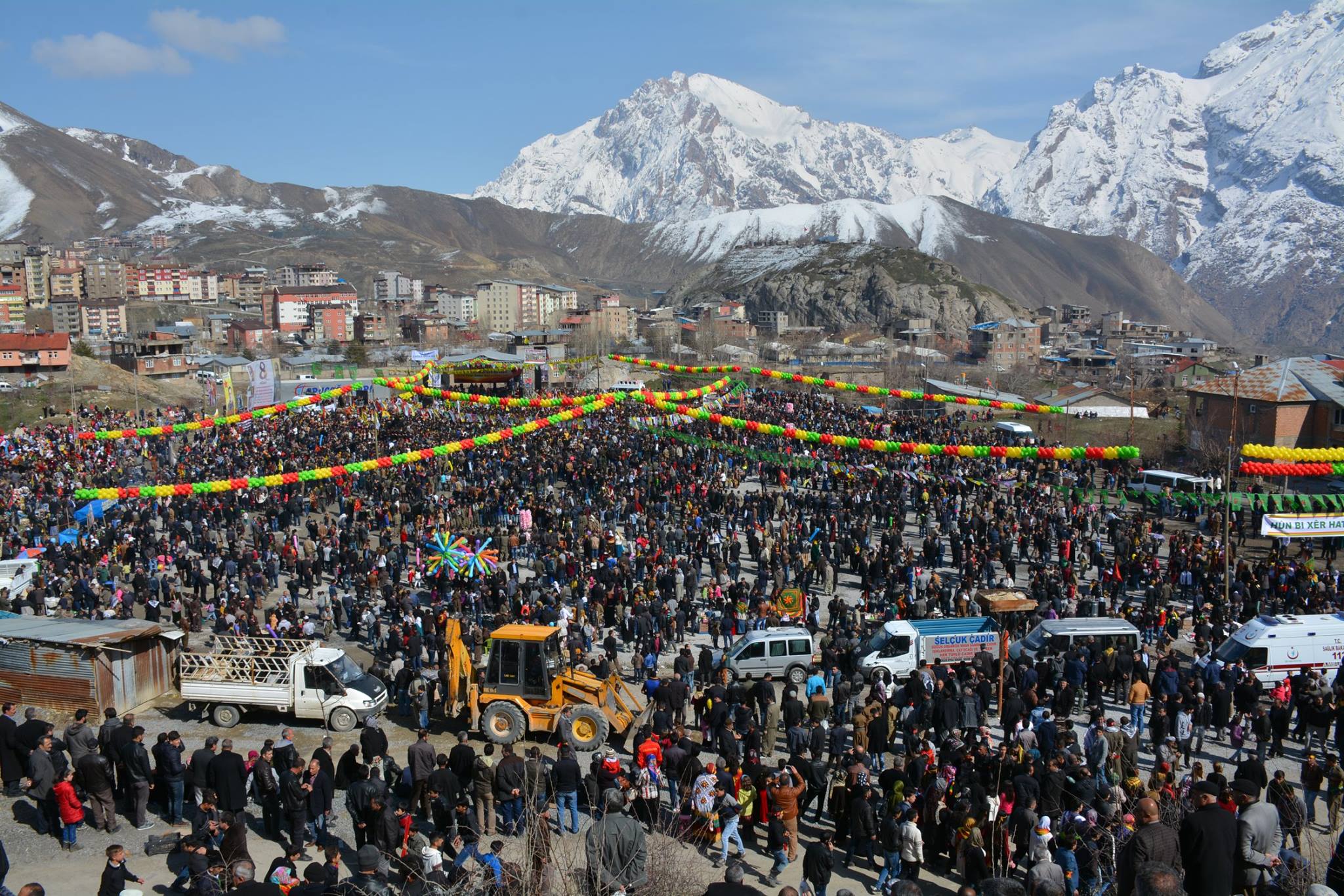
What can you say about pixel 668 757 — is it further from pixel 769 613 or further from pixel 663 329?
pixel 663 329

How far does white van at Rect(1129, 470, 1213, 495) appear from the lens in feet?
94.9

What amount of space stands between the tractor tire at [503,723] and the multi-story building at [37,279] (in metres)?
156

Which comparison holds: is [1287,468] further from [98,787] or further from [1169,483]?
[98,787]

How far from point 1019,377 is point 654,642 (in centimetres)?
7915

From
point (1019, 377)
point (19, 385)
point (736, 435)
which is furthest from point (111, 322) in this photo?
point (736, 435)

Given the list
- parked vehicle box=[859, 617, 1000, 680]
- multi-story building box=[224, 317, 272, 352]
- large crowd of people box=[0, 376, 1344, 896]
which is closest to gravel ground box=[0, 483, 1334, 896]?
large crowd of people box=[0, 376, 1344, 896]

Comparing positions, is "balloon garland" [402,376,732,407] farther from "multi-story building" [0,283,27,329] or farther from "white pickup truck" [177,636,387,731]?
"multi-story building" [0,283,27,329]

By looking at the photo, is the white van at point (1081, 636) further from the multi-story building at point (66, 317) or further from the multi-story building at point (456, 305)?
the multi-story building at point (456, 305)

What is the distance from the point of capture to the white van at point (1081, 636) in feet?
52.9

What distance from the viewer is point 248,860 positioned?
26.5 ft

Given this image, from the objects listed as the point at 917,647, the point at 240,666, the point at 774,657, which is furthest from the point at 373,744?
the point at 917,647

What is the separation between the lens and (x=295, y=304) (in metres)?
150

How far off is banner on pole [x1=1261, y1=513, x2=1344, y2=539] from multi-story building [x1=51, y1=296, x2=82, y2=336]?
5247 inches

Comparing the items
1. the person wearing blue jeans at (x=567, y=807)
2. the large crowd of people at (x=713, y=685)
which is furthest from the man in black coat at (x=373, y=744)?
the person wearing blue jeans at (x=567, y=807)
